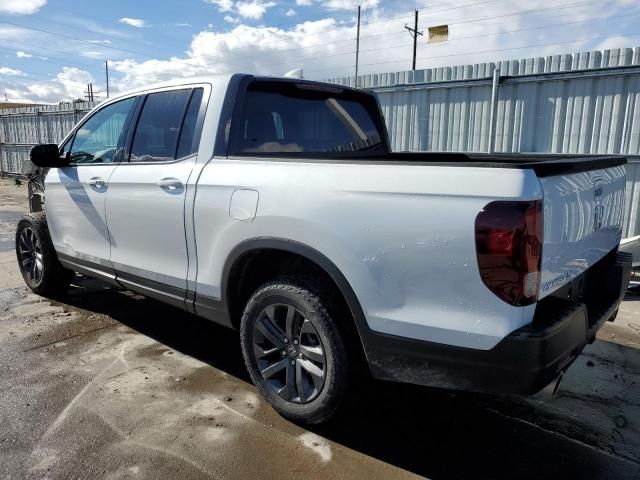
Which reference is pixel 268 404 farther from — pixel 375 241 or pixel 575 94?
pixel 575 94

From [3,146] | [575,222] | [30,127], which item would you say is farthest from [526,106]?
[3,146]

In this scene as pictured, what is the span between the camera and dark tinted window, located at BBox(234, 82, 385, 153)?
3.21 meters

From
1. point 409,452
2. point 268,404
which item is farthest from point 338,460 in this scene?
point 268,404

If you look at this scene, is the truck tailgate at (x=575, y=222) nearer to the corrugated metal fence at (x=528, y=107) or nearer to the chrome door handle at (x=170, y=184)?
the chrome door handle at (x=170, y=184)

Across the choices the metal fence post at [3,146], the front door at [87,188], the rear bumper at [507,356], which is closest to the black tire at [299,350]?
the rear bumper at [507,356]

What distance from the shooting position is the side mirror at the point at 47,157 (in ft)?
13.9

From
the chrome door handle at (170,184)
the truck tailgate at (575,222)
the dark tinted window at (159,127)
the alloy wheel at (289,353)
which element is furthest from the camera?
the dark tinted window at (159,127)

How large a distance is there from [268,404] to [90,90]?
70366 millimetres

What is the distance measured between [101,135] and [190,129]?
1356 mm

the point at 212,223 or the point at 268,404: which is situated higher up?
the point at 212,223

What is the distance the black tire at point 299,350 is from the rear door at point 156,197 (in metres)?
0.68

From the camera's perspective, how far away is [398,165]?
7.23 feet

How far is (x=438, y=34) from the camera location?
1235 centimetres

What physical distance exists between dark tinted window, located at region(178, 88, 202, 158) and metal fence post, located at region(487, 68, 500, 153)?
5342 millimetres
